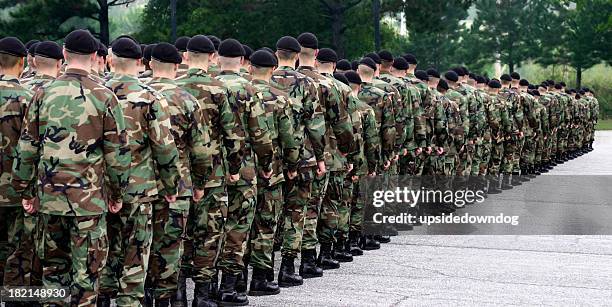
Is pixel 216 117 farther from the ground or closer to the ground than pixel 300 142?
farther from the ground

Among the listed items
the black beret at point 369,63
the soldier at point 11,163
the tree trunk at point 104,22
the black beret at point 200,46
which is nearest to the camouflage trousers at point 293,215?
the black beret at point 200,46

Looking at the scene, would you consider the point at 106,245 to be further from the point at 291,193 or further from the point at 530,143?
the point at 530,143

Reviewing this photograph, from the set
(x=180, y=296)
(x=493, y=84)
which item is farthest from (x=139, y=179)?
(x=493, y=84)

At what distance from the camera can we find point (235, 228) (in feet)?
29.2

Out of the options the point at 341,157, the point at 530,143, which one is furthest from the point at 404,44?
the point at 341,157

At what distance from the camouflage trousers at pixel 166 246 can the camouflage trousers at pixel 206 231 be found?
0.47 metres

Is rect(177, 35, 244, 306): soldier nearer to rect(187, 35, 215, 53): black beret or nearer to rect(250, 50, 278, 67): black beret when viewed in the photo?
rect(187, 35, 215, 53): black beret

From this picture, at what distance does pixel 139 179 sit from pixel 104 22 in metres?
34.9

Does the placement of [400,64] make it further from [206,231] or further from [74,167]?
[74,167]

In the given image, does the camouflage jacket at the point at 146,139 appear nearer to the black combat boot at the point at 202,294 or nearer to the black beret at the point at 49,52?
the black beret at the point at 49,52

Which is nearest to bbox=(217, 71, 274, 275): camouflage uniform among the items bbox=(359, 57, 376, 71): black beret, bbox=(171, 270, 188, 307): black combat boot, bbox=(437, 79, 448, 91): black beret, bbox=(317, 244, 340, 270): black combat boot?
bbox=(171, 270, 188, 307): black combat boot

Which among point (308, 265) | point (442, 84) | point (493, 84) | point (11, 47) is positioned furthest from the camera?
point (493, 84)

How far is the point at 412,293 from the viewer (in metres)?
9.81

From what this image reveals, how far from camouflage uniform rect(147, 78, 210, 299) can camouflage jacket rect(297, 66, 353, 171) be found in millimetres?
2315
